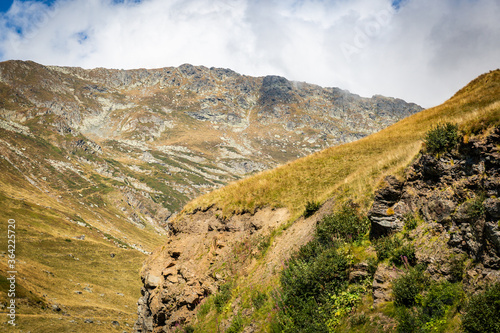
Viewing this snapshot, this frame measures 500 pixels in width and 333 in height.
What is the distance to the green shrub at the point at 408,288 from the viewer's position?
7.47 metres

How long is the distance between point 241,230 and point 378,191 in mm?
11301

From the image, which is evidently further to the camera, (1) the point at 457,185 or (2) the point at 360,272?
(2) the point at 360,272

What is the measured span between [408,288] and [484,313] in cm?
190

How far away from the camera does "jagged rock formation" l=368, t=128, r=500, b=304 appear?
6805mm

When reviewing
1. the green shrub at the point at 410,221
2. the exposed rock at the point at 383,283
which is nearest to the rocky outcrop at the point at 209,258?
the green shrub at the point at 410,221

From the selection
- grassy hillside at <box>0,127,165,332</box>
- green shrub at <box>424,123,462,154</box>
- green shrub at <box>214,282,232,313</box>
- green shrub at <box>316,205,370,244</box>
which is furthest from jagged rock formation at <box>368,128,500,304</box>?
grassy hillside at <box>0,127,165,332</box>

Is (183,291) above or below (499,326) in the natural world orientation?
below

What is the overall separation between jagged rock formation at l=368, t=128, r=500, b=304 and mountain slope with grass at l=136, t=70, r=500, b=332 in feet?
0.12

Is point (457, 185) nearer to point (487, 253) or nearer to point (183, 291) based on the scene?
point (487, 253)

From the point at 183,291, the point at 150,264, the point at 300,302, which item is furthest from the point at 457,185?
the point at 150,264

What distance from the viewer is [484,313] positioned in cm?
573

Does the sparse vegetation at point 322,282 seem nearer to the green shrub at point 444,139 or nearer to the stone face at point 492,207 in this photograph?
the green shrub at point 444,139

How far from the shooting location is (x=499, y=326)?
5438mm

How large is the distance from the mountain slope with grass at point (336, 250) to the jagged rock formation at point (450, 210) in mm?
35
